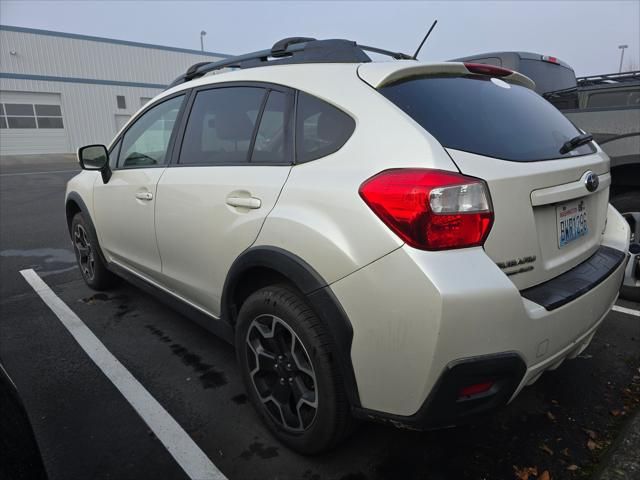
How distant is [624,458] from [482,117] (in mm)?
1625

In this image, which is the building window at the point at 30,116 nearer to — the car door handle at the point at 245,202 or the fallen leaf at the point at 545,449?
the car door handle at the point at 245,202

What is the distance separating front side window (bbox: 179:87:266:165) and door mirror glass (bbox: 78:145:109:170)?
1.11m

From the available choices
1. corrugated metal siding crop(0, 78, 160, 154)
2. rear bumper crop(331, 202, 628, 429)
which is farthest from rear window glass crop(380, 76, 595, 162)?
corrugated metal siding crop(0, 78, 160, 154)

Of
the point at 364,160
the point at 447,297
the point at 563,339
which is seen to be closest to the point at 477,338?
the point at 447,297

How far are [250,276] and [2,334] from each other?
2488 millimetres

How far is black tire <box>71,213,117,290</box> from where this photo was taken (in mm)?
3938

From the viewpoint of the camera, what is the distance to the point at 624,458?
6.41 ft

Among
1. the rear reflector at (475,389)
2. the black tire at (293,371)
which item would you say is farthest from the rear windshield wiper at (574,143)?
the black tire at (293,371)

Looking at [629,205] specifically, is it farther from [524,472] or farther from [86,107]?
[86,107]

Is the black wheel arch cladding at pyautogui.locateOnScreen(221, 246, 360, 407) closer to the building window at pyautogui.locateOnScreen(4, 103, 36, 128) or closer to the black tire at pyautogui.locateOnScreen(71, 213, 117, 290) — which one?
the black tire at pyautogui.locateOnScreen(71, 213, 117, 290)

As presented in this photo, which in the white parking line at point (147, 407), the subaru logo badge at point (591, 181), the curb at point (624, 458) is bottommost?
the white parking line at point (147, 407)

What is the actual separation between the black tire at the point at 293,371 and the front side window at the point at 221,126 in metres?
0.81

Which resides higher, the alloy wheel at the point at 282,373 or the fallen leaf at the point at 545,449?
the alloy wheel at the point at 282,373

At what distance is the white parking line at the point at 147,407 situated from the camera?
2.08 metres
